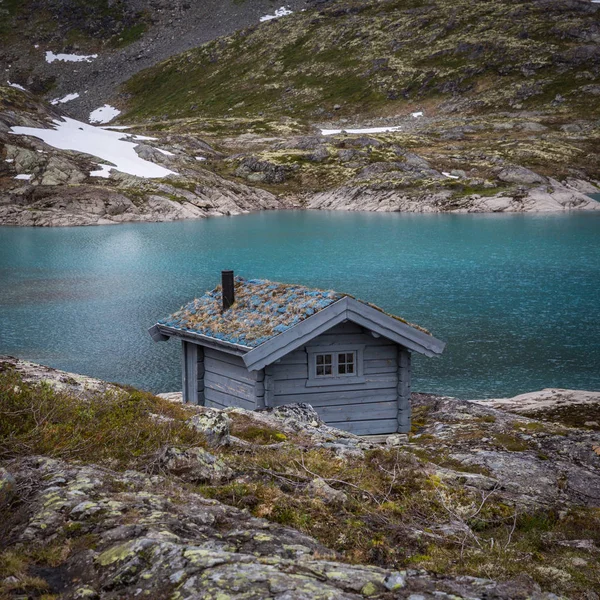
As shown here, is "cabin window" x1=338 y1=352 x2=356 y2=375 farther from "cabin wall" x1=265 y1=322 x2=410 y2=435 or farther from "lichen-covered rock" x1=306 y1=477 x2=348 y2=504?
"lichen-covered rock" x1=306 y1=477 x2=348 y2=504

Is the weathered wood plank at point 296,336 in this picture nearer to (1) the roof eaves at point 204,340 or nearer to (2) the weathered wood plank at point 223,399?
(1) the roof eaves at point 204,340

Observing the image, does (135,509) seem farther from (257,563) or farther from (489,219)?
(489,219)

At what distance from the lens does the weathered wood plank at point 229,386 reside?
18.8 m

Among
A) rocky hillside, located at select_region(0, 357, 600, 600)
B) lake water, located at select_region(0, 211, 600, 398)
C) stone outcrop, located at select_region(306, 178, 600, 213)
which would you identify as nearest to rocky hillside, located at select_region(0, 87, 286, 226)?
lake water, located at select_region(0, 211, 600, 398)

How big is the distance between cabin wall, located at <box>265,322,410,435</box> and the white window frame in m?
0.06

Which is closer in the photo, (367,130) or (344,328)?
(344,328)

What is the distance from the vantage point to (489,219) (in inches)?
4291

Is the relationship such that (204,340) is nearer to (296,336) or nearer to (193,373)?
(193,373)

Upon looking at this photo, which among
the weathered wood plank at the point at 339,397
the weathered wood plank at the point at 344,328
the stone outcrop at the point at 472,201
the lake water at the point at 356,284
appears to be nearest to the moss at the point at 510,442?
the weathered wood plank at the point at 339,397

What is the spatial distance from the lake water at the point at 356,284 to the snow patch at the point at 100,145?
76.7ft

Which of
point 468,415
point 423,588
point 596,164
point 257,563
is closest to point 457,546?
→ point 423,588

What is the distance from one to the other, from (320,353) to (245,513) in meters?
11.4

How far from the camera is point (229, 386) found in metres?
20.0

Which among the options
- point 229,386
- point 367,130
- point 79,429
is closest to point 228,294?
point 229,386
